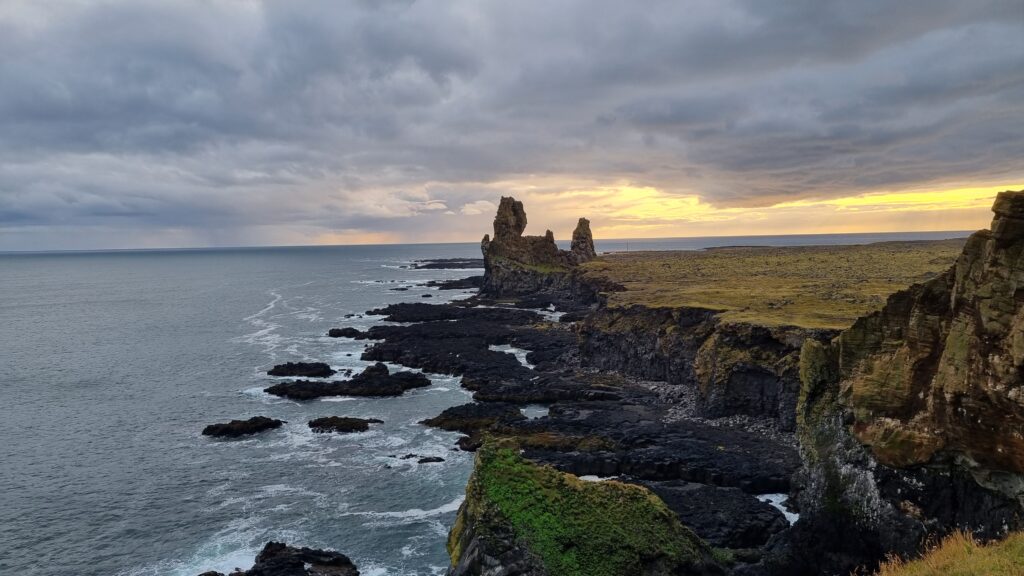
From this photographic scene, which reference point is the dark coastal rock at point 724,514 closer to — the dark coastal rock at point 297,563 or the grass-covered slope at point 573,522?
the grass-covered slope at point 573,522

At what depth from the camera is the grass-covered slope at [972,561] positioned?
45.7 feet

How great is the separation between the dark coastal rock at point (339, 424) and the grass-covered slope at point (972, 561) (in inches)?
1768

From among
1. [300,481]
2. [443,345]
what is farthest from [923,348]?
[443,345]

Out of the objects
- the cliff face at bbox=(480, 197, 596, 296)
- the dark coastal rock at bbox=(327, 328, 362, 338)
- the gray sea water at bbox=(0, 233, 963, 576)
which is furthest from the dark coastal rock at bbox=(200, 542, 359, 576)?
the cliff face at bbox=(480, 197, 596, 296)

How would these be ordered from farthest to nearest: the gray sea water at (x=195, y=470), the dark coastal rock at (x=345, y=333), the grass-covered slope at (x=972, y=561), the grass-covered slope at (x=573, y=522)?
the dark coastal rock at (x=345, y=333) < the gray sea water at (x=195, y=470) < the grass-covered slope at (x=573, y=522) < the grass-covered slope at (x=972, y=561)

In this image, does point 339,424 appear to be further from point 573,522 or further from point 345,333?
point 345,333

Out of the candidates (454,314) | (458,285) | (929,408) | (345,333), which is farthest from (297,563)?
(458,285)

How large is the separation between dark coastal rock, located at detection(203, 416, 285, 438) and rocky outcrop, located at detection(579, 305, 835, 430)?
37230mm

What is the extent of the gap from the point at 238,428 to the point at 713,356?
137ft

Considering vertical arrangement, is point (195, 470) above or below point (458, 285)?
below

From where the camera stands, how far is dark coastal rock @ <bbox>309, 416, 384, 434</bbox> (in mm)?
54344

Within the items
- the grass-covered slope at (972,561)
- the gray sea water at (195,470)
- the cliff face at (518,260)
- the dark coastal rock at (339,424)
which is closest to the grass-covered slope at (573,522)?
the grass-covered slope at (972,561)

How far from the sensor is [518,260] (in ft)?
519

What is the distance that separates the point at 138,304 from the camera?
524 feet
